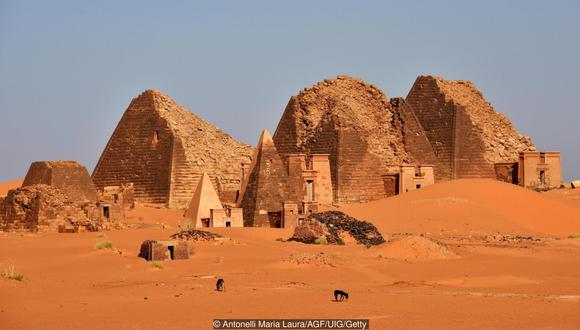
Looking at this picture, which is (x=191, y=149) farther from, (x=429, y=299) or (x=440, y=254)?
(x=429, y=299)

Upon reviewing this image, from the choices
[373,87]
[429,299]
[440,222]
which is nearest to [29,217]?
[440,222]

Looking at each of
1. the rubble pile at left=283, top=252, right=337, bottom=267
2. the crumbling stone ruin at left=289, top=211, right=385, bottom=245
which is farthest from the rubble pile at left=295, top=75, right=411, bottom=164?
the rubble pile at left=283, top=252, right=337, bottom=267

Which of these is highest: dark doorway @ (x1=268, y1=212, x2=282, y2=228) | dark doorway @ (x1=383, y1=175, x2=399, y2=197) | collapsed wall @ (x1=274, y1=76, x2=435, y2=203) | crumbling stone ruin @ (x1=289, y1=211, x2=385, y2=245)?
collapsed wall @ (x1=274, y1=76, x2=435, y2=203)

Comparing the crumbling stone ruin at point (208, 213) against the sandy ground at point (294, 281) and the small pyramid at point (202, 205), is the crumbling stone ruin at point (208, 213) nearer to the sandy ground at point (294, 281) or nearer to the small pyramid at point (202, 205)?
the small pyramid at point (202, 205)

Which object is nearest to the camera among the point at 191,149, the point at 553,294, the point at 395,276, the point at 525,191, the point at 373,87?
the point at 553,294

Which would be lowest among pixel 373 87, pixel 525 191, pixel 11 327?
pixel 11 327

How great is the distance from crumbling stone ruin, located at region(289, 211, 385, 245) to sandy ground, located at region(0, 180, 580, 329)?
2.88 feet

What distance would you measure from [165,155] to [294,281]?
28.0m

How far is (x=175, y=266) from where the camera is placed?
23625mm

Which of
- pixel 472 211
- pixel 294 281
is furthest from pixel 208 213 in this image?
pixel 294 281

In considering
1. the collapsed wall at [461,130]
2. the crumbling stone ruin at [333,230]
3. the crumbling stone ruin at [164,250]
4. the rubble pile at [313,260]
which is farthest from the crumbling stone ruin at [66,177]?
the collapsed wall at [461,130]

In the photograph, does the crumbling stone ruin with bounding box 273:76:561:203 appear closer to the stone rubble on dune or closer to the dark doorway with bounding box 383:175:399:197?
the dark doorway with bounding box 383:175:399:197

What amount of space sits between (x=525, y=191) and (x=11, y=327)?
32003mm

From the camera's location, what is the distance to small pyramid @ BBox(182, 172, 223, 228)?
3794cm
